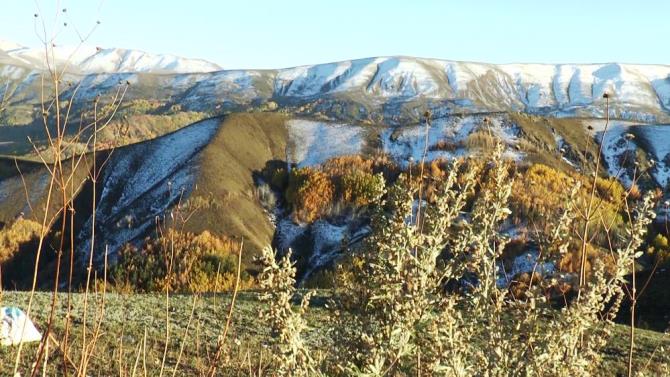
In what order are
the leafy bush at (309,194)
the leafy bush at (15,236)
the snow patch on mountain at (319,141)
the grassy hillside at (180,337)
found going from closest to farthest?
the grassy hillside at (180,337) → the leafy bush at (15,236) → the leafy bush at (309,194) → the snow patch on mountain at (319,141)

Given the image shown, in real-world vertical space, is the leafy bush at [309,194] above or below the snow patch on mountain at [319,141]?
below

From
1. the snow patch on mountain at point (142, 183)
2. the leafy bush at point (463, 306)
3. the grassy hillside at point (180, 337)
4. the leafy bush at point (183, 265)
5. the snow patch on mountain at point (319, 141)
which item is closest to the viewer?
the leafy bush at point (463, 306)

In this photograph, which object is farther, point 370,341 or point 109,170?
point 109,170

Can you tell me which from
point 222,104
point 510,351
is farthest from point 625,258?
point 222,104

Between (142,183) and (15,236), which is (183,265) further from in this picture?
(142,183)

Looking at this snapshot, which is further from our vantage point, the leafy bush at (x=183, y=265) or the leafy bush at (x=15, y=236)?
the leafy bush at (x=15, y=236)

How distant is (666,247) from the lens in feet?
88.1

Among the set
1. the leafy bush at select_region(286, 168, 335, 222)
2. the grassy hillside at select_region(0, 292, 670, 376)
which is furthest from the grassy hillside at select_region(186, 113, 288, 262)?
the grassy hillside at select_region(0, 292, 670, 376)

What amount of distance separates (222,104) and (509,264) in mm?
169541

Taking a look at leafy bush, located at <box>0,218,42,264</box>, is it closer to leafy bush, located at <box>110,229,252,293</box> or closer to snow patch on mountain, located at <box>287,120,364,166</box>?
leafy bush, located at <box>110,229,252,293</box>

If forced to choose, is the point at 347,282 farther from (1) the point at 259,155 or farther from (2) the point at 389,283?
(1) the point at 259,155

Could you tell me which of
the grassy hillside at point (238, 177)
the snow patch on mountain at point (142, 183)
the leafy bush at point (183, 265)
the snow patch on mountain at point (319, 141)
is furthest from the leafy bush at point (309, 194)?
the leafy bush at point (183, 265)

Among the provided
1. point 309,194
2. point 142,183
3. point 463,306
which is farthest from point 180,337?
point 142,183

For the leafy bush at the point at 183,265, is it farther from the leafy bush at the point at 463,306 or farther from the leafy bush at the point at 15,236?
the leafy bush at the point at 463,306
